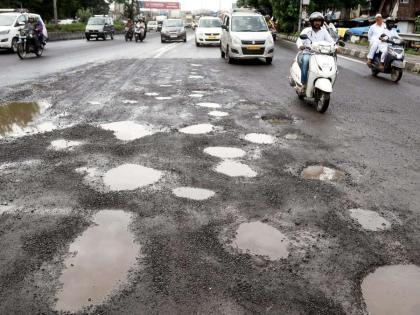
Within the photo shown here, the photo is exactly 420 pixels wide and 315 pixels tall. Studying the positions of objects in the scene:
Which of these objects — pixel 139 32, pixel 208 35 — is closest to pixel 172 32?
pixel 139 32

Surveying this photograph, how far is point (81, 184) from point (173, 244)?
137cm

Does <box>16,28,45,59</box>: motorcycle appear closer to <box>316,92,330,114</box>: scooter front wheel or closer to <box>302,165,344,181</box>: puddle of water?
<box>316,92,330,114</box>: scooter front wheel

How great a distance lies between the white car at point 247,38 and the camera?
14.5 meters

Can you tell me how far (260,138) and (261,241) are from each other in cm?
276

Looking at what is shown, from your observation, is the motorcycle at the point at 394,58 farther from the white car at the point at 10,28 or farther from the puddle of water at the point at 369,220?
the white car at the point at 10,28

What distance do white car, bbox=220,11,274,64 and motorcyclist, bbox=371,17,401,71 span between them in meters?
3.97

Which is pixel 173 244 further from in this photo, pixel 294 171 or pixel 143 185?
pixel 294 171

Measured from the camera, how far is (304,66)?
766 cm

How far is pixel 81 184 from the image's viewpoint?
12.5 feet

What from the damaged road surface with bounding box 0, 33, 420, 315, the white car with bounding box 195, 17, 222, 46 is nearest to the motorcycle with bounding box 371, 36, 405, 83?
the damaged road surface with bounding box 0, 33, 420, 315

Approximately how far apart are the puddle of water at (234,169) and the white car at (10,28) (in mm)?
16773

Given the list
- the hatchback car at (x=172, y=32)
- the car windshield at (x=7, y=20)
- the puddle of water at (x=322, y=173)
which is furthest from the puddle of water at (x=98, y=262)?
the hatchback car at (x=172, y=32)

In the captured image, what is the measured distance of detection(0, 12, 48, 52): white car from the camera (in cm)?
1870

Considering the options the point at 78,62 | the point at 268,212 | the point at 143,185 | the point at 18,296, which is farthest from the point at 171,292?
the point at 78,62
